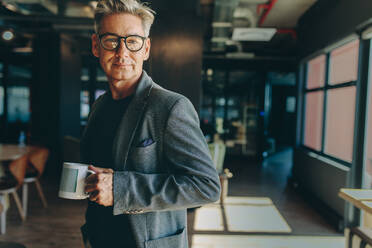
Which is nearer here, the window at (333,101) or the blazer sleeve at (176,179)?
the blazer sleeve at (176,179)

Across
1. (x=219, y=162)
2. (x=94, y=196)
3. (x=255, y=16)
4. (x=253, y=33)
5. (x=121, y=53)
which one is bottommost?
(x=219, y=162)

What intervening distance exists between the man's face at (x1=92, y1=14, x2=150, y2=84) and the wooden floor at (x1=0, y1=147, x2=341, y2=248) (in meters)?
2.71

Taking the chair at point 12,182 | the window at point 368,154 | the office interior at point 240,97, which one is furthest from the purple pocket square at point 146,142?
the window at point 368,154

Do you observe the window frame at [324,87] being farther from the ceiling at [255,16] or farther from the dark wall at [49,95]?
the dark wall at [49,95]

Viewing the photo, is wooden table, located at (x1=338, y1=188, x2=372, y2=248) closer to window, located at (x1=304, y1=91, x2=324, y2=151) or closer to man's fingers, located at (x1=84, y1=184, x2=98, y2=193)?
man's fingers, located at (x1=84, y1=184, x2=98, y2=193)

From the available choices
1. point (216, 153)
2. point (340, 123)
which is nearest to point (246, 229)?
point (216, 153)

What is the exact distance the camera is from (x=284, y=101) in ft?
41.4

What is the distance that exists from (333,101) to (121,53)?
421cm

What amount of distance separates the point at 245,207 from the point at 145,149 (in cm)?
386

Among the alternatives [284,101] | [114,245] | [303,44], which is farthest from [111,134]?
[284,101]

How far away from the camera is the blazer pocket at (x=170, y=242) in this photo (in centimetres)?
81

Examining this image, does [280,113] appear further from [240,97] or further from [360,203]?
[360,203]

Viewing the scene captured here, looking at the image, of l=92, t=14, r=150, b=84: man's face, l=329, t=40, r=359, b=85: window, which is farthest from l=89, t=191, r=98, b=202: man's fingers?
l=329, t=40, r=359, b=85: window

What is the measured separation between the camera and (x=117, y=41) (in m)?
0.88
